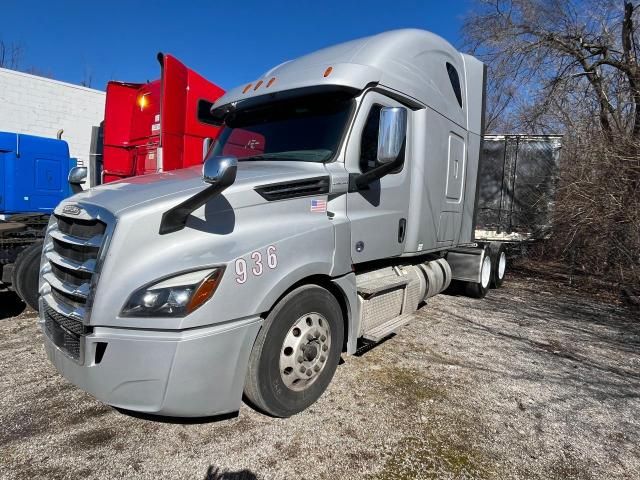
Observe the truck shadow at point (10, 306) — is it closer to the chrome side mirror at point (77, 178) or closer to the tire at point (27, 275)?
the tire at point (27, 275)

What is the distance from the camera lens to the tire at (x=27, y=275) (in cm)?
494

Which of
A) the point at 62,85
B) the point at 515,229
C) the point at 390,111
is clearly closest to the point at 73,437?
the point at 390,111

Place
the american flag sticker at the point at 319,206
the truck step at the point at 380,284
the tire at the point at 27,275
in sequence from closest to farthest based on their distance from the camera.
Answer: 1. the american flag sticker at the point at 319,206
2. the truck step at the point at 380,284
3. the tire at the point at 27,275

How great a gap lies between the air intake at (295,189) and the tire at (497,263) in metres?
5.55

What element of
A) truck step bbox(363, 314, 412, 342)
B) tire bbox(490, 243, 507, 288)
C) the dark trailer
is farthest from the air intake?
the dark trailer

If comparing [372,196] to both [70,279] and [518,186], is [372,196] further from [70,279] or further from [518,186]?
[518,186]

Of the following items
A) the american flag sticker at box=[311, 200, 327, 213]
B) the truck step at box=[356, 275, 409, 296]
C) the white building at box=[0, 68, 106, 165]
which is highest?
the white building at box=[0, 68, 106, 165]

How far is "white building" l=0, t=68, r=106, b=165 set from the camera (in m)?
11.4

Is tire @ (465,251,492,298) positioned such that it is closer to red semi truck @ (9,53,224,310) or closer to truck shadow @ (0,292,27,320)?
red semi truck @ (9,53,224,310)

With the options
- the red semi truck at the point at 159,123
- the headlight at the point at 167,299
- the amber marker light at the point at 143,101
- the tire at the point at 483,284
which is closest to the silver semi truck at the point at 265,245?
the headlight at the point at 167,299

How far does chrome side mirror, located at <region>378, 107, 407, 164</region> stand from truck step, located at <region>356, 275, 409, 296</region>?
1.17 metres

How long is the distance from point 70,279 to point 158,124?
499cm

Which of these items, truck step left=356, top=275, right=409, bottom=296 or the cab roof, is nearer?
the cab roof

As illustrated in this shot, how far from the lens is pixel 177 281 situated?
2.38m
